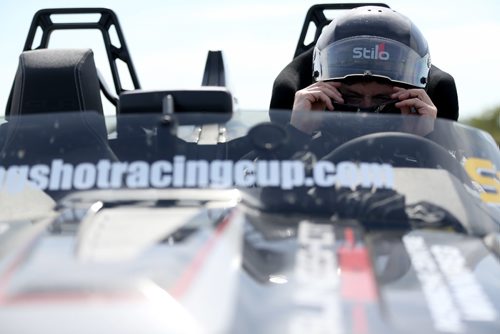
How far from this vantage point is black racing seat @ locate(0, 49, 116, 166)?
245 cm

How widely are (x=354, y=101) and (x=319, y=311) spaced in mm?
1982

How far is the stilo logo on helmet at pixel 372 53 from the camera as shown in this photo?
11.3ft

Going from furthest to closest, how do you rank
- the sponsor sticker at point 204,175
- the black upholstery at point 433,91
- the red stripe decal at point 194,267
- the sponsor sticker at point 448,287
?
the black upholstery at point 433,91 < the sponsor sticker at point 204,175 < the sponsor sticker at point 448,287 < the red stripe decal at point 194,267

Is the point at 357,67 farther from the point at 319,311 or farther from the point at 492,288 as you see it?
the point at 319,311

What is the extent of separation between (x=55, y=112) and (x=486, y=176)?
1467mm

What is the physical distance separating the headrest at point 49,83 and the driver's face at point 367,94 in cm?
109

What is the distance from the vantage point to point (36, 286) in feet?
4.77

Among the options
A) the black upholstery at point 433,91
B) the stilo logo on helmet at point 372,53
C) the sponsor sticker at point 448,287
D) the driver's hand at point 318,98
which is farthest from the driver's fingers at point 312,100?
the sponsor sticker at point 448,287

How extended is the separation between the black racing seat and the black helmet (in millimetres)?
1031

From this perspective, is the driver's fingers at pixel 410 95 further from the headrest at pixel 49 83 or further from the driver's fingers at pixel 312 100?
the headrest at pixel 49 83

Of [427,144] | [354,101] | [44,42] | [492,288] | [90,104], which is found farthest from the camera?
[44,42]

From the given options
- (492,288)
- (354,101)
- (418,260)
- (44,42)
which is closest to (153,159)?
(418,260)

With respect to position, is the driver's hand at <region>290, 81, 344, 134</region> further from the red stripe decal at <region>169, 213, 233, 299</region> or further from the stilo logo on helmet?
the red stripe decal at <region>169, 213, 233, 299</region>

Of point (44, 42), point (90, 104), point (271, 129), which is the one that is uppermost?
point (271, 129)
